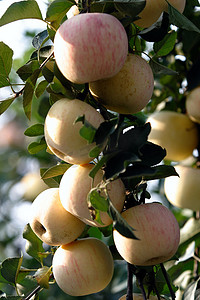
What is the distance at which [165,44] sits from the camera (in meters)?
1.21

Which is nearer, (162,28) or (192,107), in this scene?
(162,28)

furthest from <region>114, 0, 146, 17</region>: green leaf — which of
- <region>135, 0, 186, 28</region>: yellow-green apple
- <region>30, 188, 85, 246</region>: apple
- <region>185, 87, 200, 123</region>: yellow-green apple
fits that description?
<region>185, 87, 200, 123</region>: yellow-green apple

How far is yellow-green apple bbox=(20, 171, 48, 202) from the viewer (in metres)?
2.69

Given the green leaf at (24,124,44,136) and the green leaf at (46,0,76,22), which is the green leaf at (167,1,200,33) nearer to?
the green leaf at (46,0,76,22)

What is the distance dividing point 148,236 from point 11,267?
0.42 m

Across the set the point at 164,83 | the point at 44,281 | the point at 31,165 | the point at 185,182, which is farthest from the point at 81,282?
the point at 31,165

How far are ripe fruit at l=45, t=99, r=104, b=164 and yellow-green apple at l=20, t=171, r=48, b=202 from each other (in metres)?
1.82

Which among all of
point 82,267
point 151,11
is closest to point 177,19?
point 151,11

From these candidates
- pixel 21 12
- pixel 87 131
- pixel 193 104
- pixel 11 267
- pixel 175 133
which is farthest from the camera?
pixel 175 133

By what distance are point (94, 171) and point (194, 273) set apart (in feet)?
3.40

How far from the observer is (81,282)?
995 millimetres

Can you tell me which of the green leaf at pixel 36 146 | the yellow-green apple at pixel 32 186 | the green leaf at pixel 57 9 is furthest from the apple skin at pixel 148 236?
the yellow-green apple at pixel 32 186

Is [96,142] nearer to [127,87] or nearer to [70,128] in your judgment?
[70,128]

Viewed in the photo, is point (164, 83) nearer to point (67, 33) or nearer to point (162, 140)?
point (162, 140)
